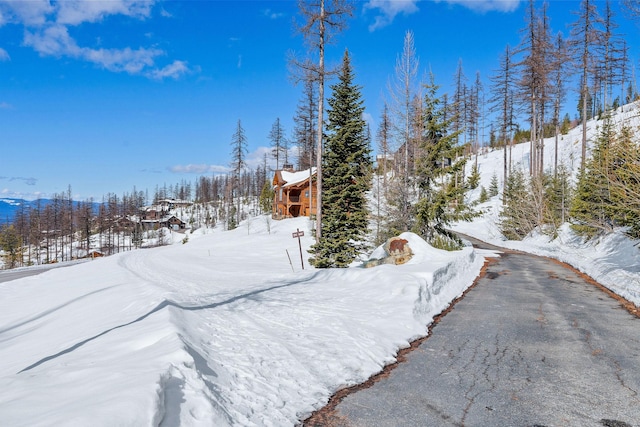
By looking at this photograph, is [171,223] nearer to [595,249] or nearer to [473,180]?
[473,180]

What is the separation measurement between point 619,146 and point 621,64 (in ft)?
84.8

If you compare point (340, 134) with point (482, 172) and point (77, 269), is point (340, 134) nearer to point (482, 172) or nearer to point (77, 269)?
point (77, 269)

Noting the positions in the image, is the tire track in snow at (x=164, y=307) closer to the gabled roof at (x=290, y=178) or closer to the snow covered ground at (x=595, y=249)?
the snow covered ground at (x=595, y=249)

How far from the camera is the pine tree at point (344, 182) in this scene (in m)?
17.2

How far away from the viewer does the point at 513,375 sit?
17.0ft

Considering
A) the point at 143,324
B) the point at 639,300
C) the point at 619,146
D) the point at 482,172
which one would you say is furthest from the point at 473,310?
the point at 482,172

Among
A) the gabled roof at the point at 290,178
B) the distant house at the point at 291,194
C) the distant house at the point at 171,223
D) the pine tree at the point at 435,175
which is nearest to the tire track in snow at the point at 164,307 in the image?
the pine tree at the point at 435,175

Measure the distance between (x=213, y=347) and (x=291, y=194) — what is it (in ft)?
137

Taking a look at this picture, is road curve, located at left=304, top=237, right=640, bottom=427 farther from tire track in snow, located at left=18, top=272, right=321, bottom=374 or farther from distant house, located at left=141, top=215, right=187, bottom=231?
distant house, located at left=141, top=215, right=187, bottom=231

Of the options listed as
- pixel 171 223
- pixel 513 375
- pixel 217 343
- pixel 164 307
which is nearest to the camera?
pixel 513 375

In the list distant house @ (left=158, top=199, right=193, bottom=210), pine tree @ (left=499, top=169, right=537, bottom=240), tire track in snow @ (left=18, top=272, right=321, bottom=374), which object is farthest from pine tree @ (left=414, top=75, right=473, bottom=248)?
distant house @ (left=158, top=199, right=193, bottom=210)

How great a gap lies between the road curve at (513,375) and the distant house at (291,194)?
114 ft

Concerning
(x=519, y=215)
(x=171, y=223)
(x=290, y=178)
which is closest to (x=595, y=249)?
(x=519, y=215)

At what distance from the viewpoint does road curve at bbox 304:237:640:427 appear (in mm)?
4047
